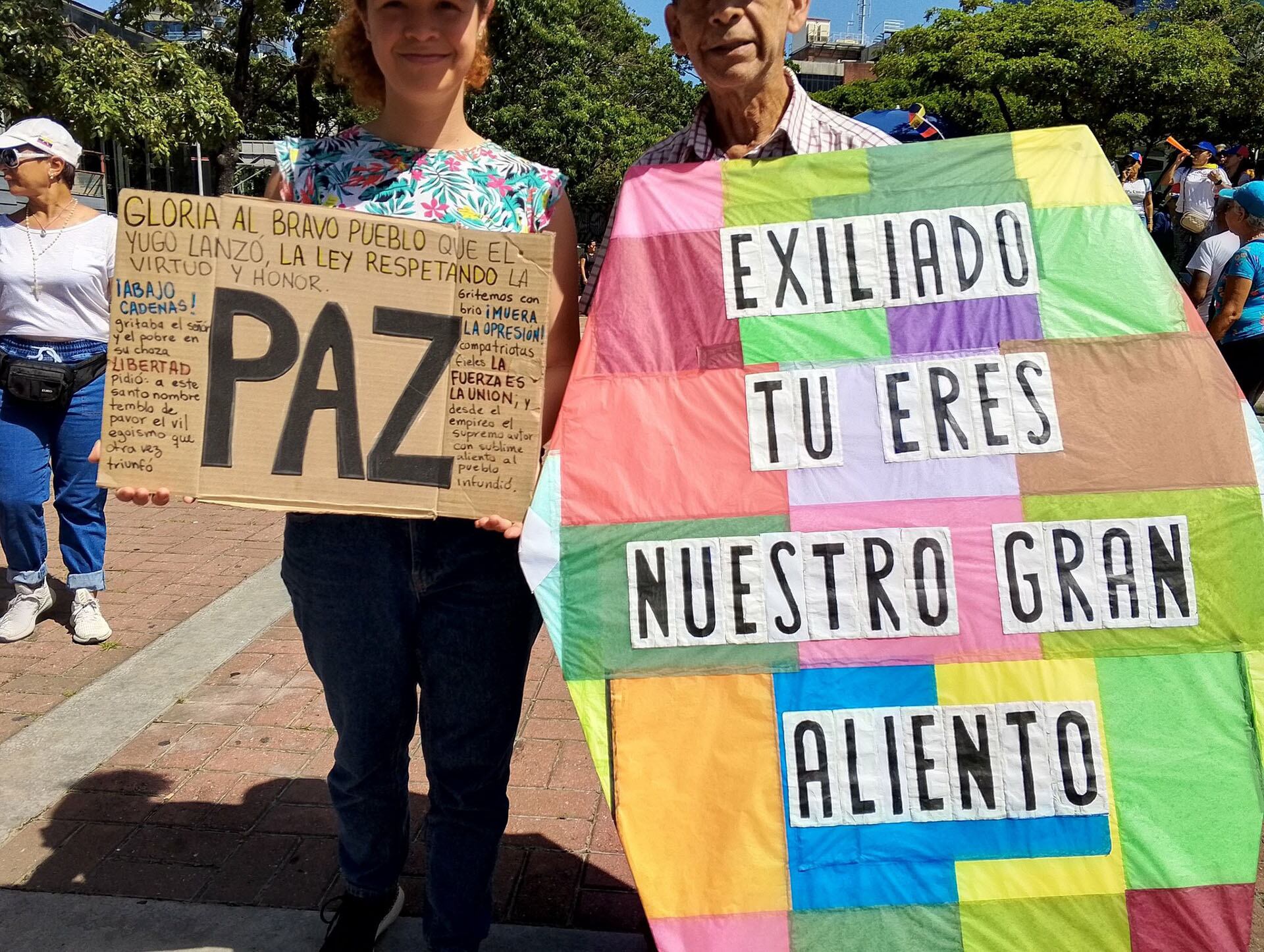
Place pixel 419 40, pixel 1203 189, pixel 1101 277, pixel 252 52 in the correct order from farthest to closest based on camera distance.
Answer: pixel 252 52 < pixel 1203 189 < pixel 419 40 < pixel 1101 277

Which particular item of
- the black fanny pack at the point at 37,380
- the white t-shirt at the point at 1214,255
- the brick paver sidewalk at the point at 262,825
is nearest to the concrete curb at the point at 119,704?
the brick paver sidewalk at the point at 262,825

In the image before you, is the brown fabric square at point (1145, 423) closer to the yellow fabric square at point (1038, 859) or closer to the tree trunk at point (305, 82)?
the yellow fabric square at point (1038, 859)

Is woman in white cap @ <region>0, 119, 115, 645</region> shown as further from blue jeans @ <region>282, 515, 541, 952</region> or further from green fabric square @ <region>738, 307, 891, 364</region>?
green fabric square @ <region>738, 307, 891, 364</region>

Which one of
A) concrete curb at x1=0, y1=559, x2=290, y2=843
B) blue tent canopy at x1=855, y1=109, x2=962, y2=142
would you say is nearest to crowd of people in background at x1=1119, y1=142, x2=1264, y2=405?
blue tent canopy at x1=855, y1=109, x2=962, y2=142

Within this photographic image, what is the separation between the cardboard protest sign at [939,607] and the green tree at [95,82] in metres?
12.1

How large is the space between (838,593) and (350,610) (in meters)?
0.94

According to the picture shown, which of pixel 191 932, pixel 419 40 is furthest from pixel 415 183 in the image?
pixel 191 932

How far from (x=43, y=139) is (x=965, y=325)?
3814 millimetres

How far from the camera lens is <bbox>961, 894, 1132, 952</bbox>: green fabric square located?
5.66ft

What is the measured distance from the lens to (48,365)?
4.12 meters

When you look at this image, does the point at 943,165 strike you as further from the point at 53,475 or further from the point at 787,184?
the point at 53,475

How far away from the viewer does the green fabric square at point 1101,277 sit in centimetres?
180

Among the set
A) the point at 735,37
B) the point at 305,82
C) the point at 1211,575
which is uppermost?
the point at 305,82

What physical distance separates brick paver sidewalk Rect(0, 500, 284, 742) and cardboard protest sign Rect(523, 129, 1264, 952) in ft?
9.02
